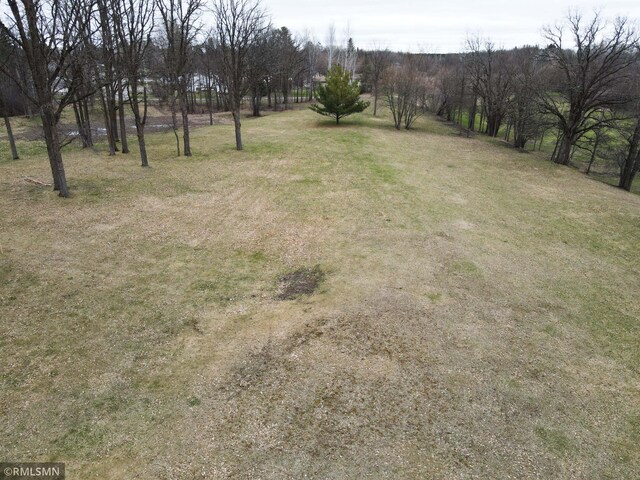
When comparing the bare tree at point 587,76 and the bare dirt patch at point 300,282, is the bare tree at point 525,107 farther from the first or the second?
the bare dirt patch at point 300,282

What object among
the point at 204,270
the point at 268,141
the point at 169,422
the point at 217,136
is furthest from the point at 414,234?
the point at 217,136

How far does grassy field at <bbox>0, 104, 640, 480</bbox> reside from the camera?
638 cm

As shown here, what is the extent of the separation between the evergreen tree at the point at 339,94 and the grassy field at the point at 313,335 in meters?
21.5

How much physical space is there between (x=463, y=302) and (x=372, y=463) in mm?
5784

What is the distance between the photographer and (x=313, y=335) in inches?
357

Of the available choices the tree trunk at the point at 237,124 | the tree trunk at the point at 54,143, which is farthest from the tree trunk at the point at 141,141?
the tree trunk at the point at 237,124

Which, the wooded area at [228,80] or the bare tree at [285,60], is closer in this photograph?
the wooded area at [228,80]

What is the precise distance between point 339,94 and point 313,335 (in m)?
32.4

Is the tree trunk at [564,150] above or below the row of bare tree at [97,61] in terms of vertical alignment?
below

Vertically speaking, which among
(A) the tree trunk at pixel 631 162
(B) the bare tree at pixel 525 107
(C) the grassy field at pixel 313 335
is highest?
(B) the bare tree at pixel 525 107

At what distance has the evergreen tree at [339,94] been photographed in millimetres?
36344

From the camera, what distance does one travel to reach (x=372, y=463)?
20.2ft

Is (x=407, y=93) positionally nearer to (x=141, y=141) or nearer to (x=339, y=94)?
(x=339, y=94)

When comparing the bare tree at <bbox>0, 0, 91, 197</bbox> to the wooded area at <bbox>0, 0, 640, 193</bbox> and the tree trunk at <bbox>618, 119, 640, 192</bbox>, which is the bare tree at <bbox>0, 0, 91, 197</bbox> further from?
the tree trunk at <bbox>618, 119, 640, 192</bbox>
